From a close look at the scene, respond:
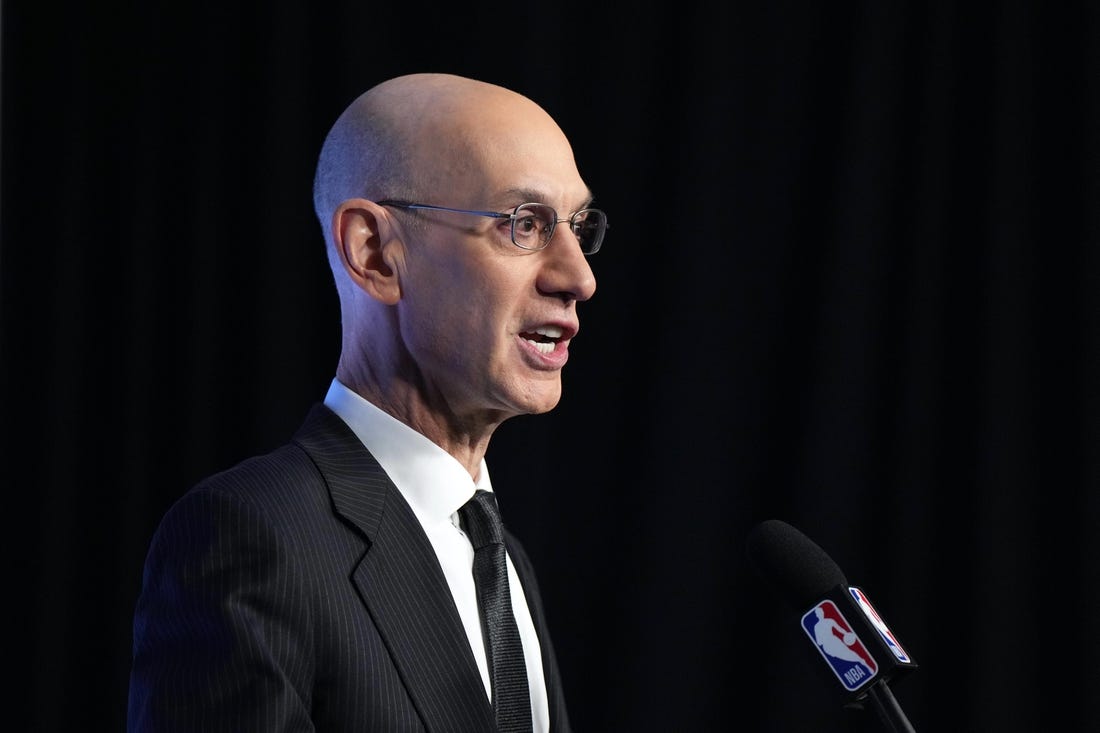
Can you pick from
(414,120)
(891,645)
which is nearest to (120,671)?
(414,120)

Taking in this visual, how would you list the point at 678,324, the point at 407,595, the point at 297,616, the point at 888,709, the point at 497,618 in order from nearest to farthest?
the point at 888,709 → the point at 297,616 → the point at 407,595 → the point at 497,618 → the point at 678,324

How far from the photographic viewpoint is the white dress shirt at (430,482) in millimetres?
1408

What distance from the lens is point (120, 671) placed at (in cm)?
269

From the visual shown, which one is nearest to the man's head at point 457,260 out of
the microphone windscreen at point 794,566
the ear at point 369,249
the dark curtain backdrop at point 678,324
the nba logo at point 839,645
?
the ear at point 369,249

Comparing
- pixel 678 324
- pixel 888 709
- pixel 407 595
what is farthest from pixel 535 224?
pixel 678 324

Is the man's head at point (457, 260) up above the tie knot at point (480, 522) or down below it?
above

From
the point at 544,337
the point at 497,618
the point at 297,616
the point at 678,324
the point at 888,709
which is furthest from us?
the point at 678,324

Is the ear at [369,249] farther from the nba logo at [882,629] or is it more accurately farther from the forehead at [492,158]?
the nba logo at [882,629]

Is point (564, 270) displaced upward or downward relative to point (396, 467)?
upward

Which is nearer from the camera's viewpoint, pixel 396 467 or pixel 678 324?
pixel 396 467

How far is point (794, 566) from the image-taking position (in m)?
1.20

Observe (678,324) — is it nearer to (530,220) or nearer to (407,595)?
(530,220)

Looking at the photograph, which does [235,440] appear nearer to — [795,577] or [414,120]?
[414,120]

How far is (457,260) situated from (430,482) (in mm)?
290
